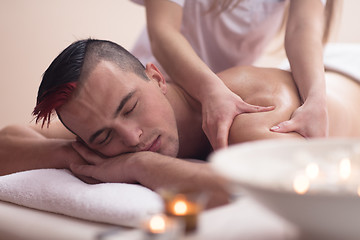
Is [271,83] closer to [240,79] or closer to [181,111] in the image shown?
[240,79]

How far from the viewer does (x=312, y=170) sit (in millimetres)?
596

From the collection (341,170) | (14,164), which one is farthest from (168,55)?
(341,170)

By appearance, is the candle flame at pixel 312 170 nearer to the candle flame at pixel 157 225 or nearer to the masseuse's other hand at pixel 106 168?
the candle flame at pixel 157 225

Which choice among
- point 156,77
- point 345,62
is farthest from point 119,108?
point 345,62

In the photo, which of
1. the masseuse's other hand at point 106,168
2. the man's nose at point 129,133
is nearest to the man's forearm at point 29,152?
the masseuse's other hand at point 106,168

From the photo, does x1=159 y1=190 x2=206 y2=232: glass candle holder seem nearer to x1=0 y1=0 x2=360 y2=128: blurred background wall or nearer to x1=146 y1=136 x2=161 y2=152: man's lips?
x1=146 y1=136 x2=161 y2=152: man's lips

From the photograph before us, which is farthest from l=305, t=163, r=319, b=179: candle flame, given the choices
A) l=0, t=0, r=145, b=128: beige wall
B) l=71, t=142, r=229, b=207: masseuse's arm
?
l=0, t=0, r=145, b=128: beige wall

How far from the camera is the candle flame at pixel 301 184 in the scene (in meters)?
0.51

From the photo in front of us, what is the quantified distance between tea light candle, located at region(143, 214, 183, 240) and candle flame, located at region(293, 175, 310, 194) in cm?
15

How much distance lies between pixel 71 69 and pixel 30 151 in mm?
355

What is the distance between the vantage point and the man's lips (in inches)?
52.6

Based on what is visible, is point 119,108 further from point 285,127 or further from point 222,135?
point 285,127

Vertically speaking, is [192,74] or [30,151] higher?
[192,74]

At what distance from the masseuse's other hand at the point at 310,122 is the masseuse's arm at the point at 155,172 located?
28 centimetres
